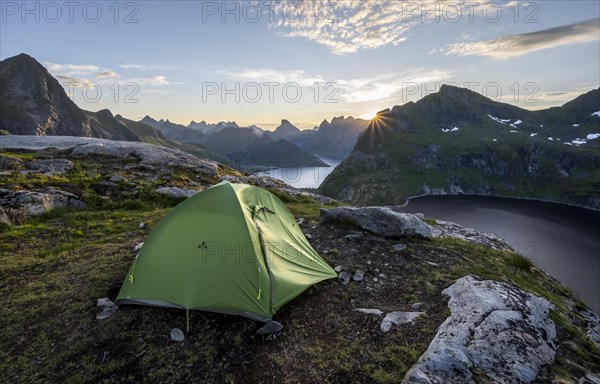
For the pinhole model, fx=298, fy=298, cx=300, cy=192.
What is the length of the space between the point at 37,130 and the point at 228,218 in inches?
9277

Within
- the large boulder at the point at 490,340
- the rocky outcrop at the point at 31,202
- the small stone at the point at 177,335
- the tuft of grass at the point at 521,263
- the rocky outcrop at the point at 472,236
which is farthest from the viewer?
the rocky outcrop at the point at 472,236

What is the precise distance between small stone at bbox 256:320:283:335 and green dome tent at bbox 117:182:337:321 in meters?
0.23

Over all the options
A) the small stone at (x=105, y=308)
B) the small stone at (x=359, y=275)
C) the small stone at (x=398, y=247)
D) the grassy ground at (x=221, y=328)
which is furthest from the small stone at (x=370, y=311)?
the small stone at (x=105, y=308)

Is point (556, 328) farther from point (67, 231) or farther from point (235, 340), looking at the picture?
point (67, 231)

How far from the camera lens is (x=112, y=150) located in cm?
3309

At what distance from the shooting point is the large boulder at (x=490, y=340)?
6367mm

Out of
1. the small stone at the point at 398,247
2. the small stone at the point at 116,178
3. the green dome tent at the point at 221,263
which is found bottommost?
the small stone at the point at 398,247

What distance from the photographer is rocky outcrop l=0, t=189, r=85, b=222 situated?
15487mm

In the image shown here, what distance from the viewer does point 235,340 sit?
7613mm

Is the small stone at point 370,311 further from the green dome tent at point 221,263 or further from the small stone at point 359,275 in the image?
the small stone at point 359,275

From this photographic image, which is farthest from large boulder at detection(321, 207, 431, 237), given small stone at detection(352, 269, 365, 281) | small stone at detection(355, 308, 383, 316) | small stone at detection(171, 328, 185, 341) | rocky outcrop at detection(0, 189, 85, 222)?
rocky outcrop at detection(0, 189, 85, 222)

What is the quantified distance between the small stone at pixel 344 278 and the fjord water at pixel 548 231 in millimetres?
30690

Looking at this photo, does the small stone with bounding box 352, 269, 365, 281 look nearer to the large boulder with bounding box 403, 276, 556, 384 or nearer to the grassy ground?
the grassy ground

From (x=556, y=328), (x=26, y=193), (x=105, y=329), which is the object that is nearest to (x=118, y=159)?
(x=26, y=193)
